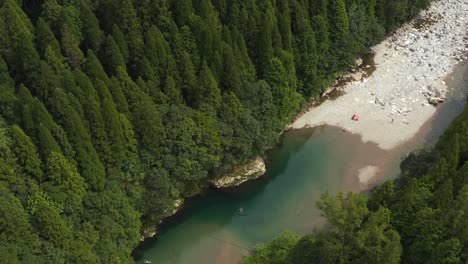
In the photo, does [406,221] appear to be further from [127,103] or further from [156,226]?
[127,103]

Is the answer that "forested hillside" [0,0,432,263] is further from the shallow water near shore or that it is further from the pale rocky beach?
the pale rocky beach

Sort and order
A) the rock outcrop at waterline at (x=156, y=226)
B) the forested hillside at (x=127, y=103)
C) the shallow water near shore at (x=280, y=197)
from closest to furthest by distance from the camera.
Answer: the forested hillside at (x=127, y=103)
the shallow water near shore at (x=280, y=197)
the rock outcrop at waterline at (x=156, y=226)

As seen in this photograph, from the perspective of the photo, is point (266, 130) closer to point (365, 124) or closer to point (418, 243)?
point (365, 124)

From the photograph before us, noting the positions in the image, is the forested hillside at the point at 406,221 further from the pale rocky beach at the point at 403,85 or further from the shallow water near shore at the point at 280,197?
the pale rocky beach at the point at 403,85

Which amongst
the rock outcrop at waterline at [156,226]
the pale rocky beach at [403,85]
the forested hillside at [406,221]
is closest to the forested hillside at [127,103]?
the rock outcrop at waterline at [156,226]

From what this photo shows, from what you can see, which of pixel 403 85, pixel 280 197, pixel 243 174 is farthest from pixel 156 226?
pixel 403 85

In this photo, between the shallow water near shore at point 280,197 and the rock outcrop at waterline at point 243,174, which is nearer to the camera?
the shallow water near shore at point 280,197

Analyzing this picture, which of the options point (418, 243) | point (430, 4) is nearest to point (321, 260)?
point (418, 243)
